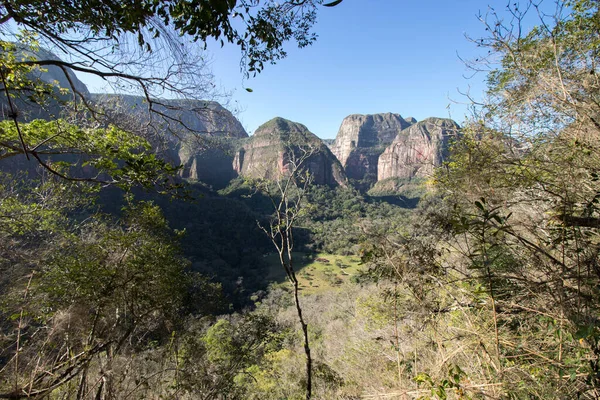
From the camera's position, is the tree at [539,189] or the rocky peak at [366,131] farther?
the rocky peak at [366,131]

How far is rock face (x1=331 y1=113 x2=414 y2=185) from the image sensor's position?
323ft

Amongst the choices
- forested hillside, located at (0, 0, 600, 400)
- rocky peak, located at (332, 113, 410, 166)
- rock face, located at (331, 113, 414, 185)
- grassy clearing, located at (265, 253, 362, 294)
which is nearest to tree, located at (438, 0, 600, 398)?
forested hillside, located at (0, 0, 600, 400)

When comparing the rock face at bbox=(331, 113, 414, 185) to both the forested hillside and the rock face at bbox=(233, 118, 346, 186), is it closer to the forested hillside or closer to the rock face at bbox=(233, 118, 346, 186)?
the rock face at bbox=(233, 118, 346, 186)

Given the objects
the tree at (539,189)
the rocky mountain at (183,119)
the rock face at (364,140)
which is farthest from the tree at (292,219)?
the rock face at (364,140)

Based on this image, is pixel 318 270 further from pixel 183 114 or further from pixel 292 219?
pixel 183 114

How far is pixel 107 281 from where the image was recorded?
4.19 metres

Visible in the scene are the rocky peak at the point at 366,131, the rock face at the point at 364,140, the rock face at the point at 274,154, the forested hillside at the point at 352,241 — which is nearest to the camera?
the forested hillside at the point at 352,241

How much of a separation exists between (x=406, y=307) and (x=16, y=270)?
707cm

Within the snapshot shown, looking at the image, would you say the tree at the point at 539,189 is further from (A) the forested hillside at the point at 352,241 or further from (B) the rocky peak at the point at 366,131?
(B) the rocky peak at the point at 366,131

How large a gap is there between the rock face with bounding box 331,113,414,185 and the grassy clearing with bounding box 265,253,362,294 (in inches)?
2243

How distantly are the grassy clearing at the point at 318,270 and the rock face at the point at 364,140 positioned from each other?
57.0 metres

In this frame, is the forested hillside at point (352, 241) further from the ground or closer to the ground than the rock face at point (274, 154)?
closer to the ground

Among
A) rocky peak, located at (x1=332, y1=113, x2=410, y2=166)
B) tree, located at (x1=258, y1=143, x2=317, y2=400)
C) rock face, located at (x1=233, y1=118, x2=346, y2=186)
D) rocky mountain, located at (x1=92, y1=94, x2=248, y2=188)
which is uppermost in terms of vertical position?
rocky peak, located at (x1=332, y1=113, x2=410, y2=166)

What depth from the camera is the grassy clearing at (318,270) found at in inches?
1247
